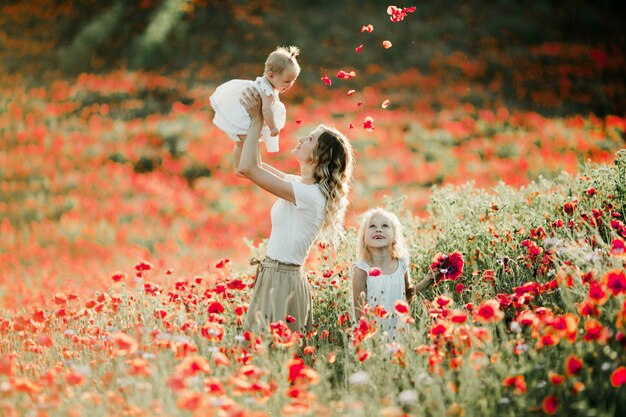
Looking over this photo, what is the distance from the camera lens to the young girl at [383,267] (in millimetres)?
4051

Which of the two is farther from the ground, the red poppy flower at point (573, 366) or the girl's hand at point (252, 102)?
the girl's hand at point (252, 102)

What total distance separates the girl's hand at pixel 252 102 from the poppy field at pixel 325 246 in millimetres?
415

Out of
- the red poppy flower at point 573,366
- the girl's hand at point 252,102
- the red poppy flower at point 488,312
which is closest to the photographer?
the red poppy flower at point 573,366

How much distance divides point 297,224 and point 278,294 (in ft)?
1.25

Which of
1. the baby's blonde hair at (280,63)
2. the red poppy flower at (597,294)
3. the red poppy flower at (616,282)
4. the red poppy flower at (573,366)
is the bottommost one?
the red poppy flower at (573,366)

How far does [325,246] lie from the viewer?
5129 millimetres

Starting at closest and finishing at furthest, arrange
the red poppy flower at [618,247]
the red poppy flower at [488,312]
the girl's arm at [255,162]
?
1. the red poppy flower at [488,312]
2. the red poppy flower at [618,247]
3. the girl's arm at [255,162]

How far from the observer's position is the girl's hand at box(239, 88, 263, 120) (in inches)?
153

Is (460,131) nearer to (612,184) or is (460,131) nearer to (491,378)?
(612,184)

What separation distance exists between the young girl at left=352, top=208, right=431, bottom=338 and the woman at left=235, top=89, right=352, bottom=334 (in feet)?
0.91

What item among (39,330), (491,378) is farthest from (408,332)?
(39,330)

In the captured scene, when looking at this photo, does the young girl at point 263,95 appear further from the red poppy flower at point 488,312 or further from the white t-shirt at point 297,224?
the red poppy flower at point 488,312

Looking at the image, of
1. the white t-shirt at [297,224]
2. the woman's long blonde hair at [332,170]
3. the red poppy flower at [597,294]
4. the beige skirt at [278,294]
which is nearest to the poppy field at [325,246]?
the red poppy flower at [597,294]

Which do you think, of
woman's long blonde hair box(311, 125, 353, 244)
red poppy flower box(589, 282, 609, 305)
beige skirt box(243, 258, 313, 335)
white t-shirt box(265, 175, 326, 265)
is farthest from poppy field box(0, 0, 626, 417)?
white t-shirt box(265, 175, 326, 265)
